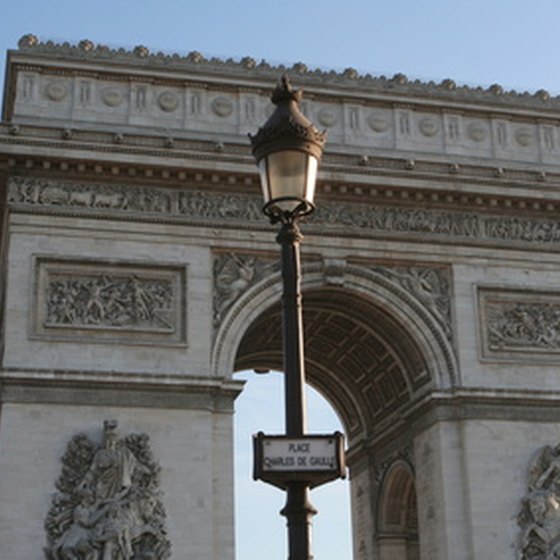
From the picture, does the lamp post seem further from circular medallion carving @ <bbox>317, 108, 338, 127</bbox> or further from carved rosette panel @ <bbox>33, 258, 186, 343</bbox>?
circular medallion carving @ <bbox>317, 108, 338, 127</bbox>

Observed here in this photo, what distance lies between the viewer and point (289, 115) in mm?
9086

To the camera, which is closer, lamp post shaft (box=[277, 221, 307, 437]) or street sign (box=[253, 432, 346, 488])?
street sign (box=[253, 432, 346, 488])

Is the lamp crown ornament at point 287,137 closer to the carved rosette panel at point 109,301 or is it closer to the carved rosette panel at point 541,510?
the carved rosette panel at point 109,301

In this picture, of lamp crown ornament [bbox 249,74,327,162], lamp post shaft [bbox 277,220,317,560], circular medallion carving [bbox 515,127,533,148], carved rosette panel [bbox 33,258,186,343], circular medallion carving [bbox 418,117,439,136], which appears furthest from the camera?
circular medallion carving [bbox 515,127,533,148]

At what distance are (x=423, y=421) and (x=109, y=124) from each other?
30.8 ft

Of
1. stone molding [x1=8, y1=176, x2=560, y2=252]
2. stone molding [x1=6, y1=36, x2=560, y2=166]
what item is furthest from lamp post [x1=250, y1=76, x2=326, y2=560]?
stone molding [x1=6, y1=36, x2=560, y2=166]

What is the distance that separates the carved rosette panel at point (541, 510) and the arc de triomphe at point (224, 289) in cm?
5

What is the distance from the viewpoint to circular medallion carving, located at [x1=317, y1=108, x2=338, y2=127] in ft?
87.2

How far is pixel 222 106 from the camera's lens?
2608cm

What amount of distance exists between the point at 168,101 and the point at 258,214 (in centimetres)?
332

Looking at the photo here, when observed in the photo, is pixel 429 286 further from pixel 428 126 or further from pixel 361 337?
pixel 428 126

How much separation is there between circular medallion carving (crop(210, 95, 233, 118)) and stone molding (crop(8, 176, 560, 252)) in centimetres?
213

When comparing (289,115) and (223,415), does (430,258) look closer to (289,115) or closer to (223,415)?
(223,415)

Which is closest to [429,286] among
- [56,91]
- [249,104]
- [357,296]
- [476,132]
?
[357,296]
